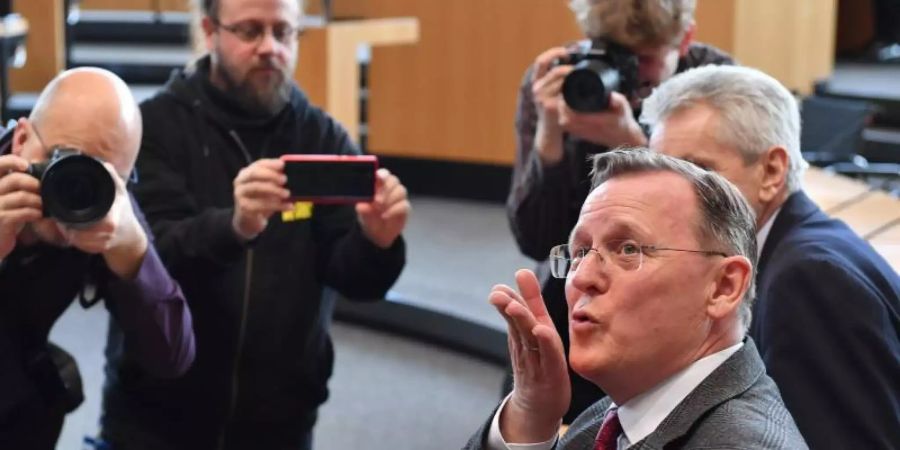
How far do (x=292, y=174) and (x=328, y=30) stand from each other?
233 cm

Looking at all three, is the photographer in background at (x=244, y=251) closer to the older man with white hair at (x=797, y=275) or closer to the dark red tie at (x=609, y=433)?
the older man with white hair at (x=797, y=275)

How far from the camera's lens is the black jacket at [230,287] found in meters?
2.22

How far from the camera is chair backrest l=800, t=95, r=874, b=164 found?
422cm

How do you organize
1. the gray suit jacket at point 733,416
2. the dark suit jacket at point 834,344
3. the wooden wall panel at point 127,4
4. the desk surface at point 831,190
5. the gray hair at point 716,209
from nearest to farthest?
the gray suit jacket at point 733,416 → the gray hair at point 716,209 → the dark suit jacket at point 834,344 → the desk surface at point 831,190 → the wooden wall panel at point 127,4

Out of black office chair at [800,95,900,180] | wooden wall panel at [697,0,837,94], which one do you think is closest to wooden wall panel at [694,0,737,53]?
wooden wall panel at [697,0,837,94]

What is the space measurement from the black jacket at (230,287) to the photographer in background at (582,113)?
10.1 inches

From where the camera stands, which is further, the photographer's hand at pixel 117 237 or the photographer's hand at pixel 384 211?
the photographer's hand at pixel 384 211

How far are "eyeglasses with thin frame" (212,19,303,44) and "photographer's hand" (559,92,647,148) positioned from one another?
52 cm

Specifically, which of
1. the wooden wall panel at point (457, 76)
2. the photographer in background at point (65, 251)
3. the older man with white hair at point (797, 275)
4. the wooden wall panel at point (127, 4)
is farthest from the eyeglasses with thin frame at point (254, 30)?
the wooden wall panel at point (127, 4)

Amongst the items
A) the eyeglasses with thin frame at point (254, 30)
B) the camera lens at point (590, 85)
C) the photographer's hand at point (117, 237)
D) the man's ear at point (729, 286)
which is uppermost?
the eyeglasses with thin frame at point (254, 30)

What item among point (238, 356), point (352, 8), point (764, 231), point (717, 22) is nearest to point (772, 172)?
point (764, 231)

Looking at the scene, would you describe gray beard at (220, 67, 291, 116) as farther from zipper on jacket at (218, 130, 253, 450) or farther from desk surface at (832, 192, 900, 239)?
desk surface at (832, 192, 900, 239)

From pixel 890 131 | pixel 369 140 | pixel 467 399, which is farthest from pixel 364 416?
pixel 890 131

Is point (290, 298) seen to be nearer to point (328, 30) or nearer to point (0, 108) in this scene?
→ point (328, 30)
